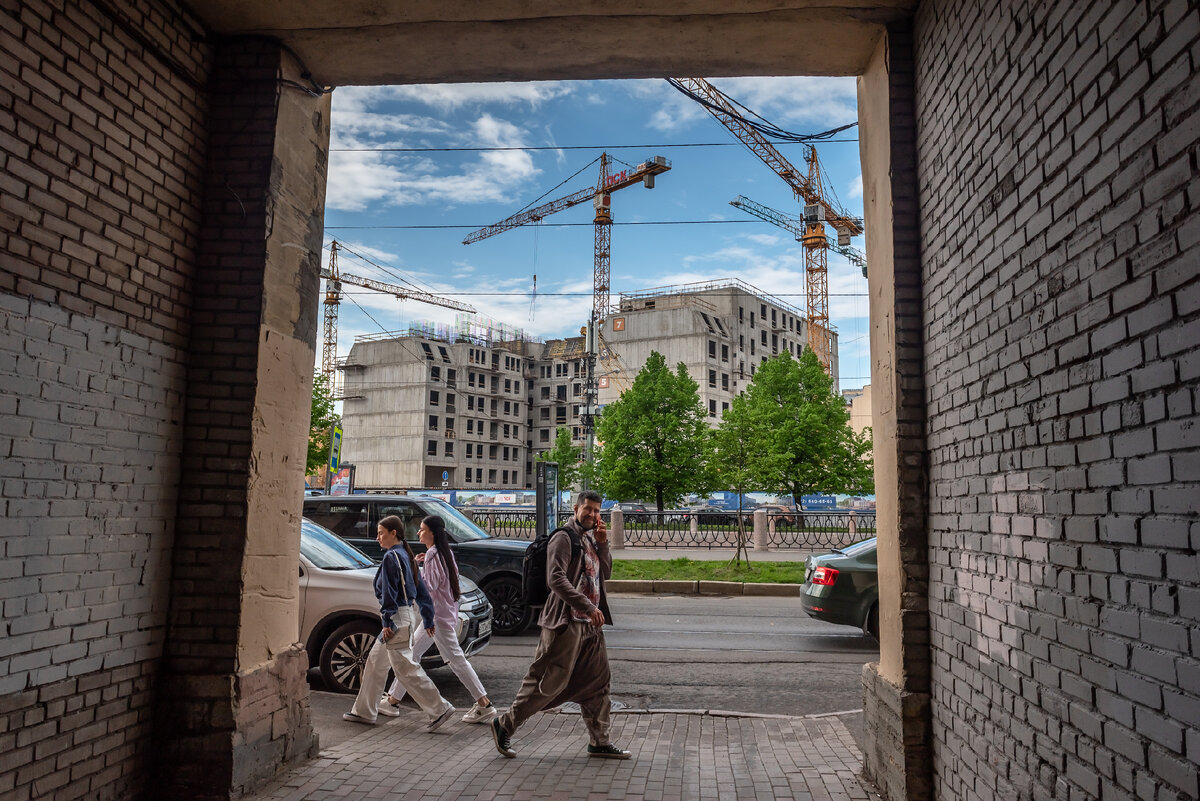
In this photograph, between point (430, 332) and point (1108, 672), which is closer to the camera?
point (1108, 672)

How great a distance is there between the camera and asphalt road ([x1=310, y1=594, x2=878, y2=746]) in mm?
7543

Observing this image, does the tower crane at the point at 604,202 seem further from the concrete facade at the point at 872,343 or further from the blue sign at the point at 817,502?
the concrete facade at the point at 872,343

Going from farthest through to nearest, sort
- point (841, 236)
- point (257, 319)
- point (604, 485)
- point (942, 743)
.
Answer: point (841, 236)
point (604, 485)
point (257, 319)
point (942, 743)

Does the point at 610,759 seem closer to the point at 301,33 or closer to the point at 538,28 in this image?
the point at 538,28

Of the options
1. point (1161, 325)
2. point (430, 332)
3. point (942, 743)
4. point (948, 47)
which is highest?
point (430, 332)

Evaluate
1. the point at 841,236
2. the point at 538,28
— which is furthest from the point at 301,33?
the point at 841,236

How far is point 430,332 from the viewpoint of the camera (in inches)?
3735

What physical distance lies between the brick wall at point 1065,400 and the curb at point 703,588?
11747 mm

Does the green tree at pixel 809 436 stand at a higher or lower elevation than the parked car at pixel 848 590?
higher

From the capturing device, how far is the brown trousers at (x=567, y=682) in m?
5.73

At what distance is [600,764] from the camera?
559 cm

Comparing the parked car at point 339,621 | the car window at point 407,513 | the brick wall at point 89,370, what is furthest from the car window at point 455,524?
the brick wall at point 89,370

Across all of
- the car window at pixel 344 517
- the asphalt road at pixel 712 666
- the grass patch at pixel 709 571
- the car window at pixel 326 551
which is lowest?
the asphalt road at pixel 712 666

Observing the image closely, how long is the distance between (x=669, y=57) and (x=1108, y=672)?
14.3ft
